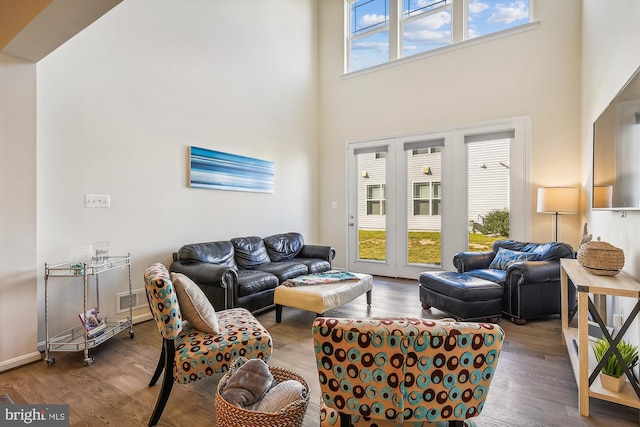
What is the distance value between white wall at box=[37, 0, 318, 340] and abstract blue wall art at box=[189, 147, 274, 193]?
0.33ft

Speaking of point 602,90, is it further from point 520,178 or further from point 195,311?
point 195,311

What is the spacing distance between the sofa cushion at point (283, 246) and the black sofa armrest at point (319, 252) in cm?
11

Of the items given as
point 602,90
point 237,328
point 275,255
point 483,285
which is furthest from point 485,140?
point 237,328

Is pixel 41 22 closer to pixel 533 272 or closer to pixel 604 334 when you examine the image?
pixel 604 334

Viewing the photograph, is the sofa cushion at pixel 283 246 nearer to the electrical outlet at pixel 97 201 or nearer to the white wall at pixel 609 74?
the electrical outlet at pixel 97 201

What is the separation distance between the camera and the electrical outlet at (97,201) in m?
2.96

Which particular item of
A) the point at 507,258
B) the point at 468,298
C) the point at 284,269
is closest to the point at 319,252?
the point at 284,269

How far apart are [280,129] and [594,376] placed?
15.5 feet

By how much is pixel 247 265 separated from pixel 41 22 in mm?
2956

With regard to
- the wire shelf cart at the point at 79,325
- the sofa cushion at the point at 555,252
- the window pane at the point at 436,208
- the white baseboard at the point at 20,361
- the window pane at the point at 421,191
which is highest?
the window pane at the point at 421,191

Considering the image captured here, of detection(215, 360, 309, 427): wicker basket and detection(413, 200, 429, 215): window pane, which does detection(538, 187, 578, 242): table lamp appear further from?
detection(215, 360, 309, 427): wicker basket

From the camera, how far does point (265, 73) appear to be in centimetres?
500

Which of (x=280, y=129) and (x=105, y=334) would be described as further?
(x=280, y=129)

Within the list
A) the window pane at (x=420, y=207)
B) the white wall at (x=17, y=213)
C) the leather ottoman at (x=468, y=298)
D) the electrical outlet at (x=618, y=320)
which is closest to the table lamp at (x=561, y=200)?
the leather ottoman at (x=468, y=298)
